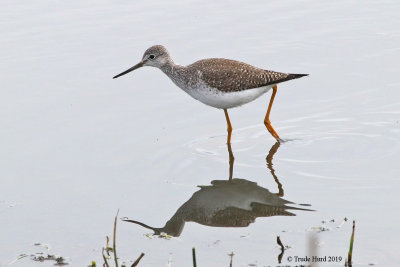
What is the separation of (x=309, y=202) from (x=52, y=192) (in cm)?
301

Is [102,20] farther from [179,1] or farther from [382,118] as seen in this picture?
[382,118]

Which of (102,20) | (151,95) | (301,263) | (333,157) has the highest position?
(102,20)

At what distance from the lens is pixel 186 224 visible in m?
7.58

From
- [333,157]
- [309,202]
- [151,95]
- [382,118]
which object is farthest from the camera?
[151,95]

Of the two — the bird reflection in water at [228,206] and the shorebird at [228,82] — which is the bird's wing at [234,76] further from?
the bird reflection in water at [228,206]

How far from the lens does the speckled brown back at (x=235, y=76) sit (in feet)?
31.4

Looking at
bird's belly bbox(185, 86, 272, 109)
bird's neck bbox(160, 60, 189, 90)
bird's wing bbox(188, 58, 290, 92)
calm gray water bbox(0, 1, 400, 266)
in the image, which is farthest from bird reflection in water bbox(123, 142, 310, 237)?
bird's neck bbox(160, 60, 189, 90)

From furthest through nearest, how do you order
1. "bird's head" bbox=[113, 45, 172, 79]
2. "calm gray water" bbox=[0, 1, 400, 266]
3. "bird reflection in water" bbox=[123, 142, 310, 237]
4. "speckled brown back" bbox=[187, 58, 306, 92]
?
"bird's head" bbox=[113, 45, 172, 79] < "speckled brown back" bbox=[187, 58, 306, 92] < "bird reflection in water" bbox=[123, 142, 310, 237] < "calm gray water" bbox=[0, 1, 400, 266]

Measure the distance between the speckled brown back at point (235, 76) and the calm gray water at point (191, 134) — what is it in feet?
2.65

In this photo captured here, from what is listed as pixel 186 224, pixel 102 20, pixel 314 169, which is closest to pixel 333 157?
pixel 314 169

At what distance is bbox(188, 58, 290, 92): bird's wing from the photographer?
31.5 ft

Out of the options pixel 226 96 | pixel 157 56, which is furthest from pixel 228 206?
pixel 157 56

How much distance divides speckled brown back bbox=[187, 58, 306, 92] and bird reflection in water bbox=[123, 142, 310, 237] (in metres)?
1.37

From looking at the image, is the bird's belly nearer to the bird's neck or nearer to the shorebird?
the shorebird
